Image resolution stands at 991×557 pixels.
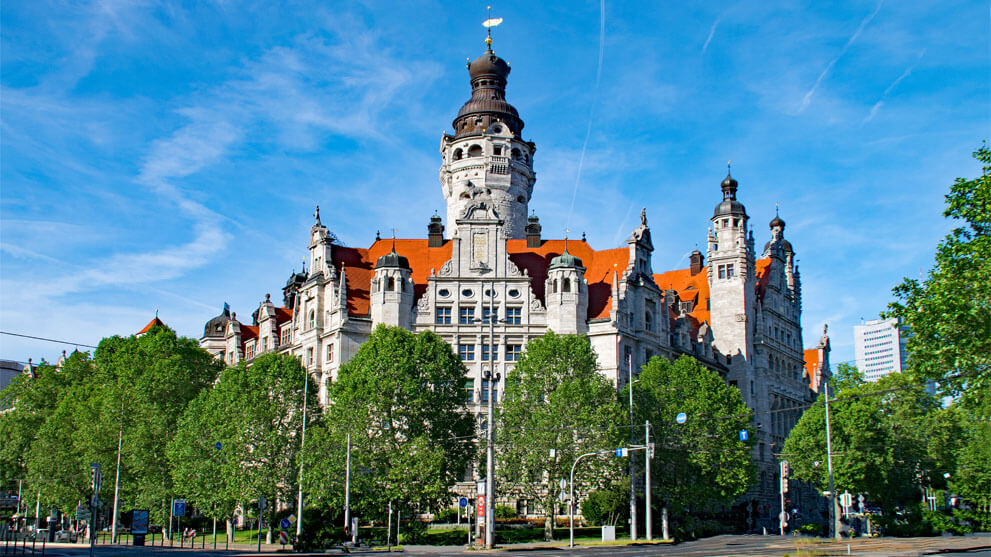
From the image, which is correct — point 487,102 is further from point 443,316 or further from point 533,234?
point 443,316

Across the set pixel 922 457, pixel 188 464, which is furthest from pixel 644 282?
pixel 188 464

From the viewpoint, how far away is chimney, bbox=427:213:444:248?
9200 centimetres

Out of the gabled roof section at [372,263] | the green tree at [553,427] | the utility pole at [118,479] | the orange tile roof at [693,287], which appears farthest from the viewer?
the orange tile roof at [693,287]

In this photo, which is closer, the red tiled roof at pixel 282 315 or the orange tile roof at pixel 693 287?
the red tiled roof at pixel 282 315

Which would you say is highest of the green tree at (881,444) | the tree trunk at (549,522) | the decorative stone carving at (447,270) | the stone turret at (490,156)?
the stone turret at (490,156)

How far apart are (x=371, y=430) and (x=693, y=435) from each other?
2428cm

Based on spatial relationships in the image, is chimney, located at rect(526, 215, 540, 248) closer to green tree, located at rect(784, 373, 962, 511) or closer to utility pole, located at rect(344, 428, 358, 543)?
green tree, located at rect(784, 373, 962, 511)

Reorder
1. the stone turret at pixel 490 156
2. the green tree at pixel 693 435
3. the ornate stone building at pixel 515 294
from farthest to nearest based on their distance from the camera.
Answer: the stone turret at pixel 490 156 → the ornate stone building at pixel 515 294 → the green tree at pixel 693 435

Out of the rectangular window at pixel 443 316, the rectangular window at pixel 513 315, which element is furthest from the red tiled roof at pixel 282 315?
the rectangular window at pixel 513 315

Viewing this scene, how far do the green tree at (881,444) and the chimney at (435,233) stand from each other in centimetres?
3668

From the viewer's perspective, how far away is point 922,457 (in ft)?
271

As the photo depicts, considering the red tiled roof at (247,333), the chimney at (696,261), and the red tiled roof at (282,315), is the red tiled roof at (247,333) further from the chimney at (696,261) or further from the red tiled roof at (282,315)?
the chimney at (696,261)

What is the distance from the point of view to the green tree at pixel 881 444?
3024 inches

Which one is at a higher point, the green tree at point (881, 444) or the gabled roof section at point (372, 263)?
the gabled roof section at point (372, 263)
